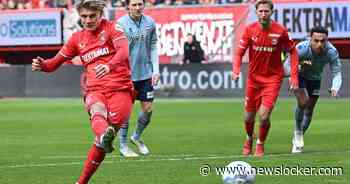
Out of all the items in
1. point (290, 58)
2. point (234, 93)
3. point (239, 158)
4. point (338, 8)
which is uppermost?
point (290, 58)

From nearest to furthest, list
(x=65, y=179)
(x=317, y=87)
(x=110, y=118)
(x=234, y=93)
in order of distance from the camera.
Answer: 1. (x=110, y=118)
2. (x=65, y=179)
3. (x=317, y=87)
4. (x=234, y=93)

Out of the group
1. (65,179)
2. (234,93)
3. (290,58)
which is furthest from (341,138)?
(234,93)

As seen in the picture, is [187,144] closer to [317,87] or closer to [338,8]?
[317,87]

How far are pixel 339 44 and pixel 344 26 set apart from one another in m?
0.83

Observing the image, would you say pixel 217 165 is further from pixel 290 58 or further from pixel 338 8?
pixel 338 8

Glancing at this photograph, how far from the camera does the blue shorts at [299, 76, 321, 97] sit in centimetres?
1727

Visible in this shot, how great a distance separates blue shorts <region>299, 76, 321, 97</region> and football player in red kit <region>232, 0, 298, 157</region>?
1.16m

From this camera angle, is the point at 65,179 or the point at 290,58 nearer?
the point at 65,179

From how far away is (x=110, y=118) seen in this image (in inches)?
465

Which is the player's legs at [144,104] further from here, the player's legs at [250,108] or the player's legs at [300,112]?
the player's legs at [300,112]

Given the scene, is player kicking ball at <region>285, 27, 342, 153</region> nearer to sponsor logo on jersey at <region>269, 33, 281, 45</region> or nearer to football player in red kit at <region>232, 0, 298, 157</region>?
football player in red kit at <region>232, 0, 298, 157</region>

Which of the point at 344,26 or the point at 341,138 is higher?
the point at 341,138

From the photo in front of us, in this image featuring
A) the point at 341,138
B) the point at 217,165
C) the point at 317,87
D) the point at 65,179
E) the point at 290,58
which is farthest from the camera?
the point at 341,138

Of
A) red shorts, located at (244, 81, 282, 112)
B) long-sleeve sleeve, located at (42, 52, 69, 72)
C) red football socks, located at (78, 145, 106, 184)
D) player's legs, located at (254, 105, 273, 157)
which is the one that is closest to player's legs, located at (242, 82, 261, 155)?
red shorts, located at (244, 81, 282, 112)
